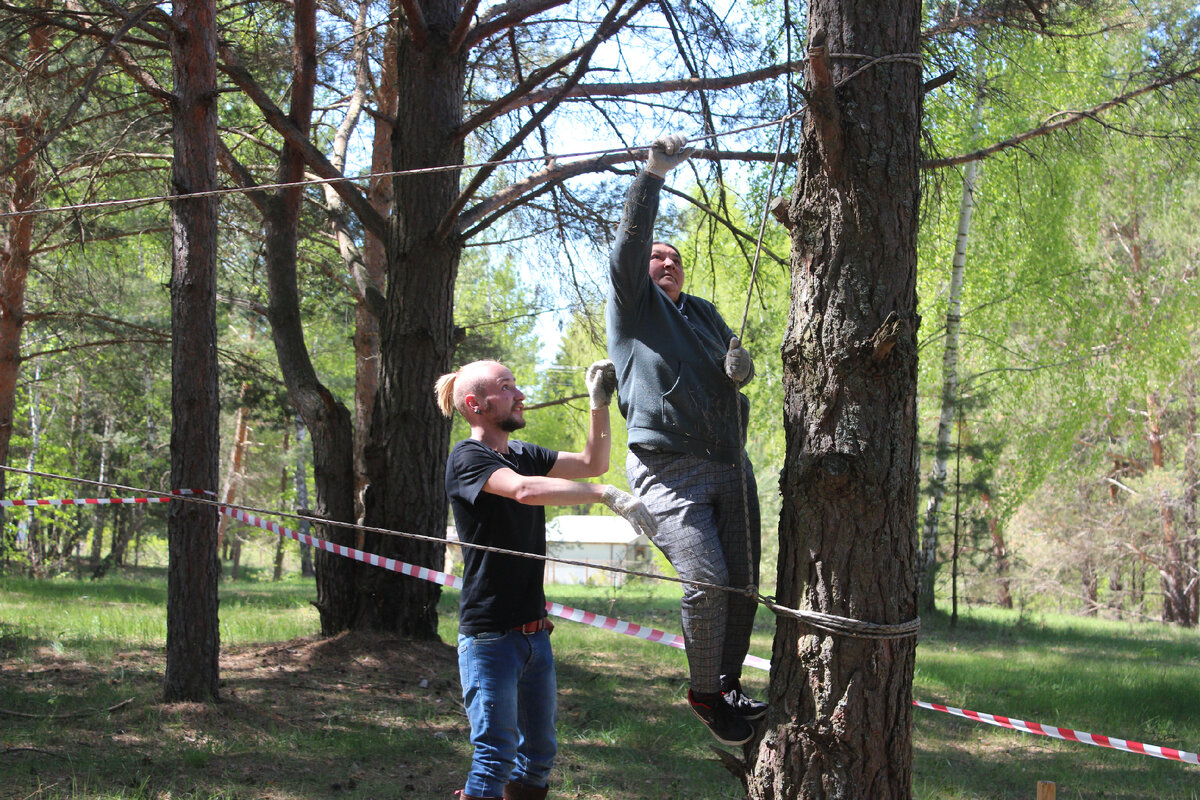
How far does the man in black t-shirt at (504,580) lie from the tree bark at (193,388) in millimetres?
2404

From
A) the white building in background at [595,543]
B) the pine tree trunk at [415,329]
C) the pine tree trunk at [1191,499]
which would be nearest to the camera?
the pine tree trunk at [415,329]

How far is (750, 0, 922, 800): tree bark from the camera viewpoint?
2355 mm

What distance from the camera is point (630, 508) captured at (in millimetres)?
2463

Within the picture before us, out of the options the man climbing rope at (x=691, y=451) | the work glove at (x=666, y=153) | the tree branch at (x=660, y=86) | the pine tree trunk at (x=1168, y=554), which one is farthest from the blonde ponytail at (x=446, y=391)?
the pine tree trunk at (x=1168, y=554)

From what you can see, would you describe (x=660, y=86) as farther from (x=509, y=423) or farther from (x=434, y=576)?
(x=509, y=423)

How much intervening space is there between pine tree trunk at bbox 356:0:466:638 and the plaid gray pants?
3.88m

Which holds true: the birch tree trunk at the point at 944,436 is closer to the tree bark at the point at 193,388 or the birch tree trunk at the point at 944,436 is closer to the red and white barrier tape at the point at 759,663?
the red and white barrier tape at the point at 759,663

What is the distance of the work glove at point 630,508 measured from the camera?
246cm

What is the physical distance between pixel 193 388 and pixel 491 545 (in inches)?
108

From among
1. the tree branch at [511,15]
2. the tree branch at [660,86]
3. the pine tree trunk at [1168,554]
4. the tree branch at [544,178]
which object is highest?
the tree branch at [511,15]

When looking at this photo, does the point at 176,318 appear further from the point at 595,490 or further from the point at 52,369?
the point at 52,369

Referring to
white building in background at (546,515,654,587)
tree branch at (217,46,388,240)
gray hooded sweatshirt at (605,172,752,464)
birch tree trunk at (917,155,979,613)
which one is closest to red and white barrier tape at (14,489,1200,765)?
gray hooded sweatshirt at (605,172,752,464)

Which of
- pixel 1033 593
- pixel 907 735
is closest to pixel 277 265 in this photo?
pixel 907 735

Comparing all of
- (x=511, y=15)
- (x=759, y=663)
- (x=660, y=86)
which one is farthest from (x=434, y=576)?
(x=511, y=15)
